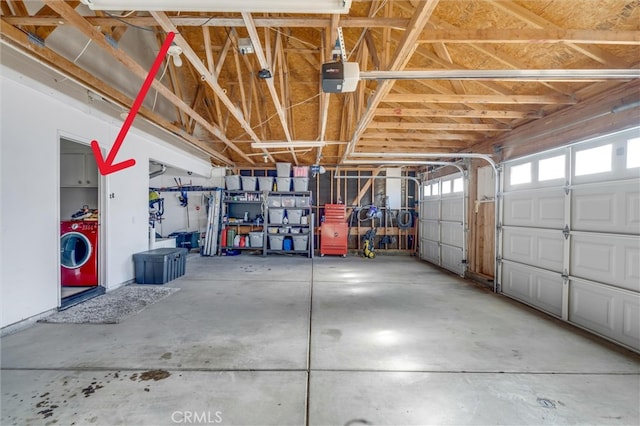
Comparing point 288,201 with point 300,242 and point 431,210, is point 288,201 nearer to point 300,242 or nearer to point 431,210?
point 300,242

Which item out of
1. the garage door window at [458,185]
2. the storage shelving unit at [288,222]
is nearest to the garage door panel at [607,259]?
the garage door window at [458,185]

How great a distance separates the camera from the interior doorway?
176 inches

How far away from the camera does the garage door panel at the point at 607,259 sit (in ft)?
9.55

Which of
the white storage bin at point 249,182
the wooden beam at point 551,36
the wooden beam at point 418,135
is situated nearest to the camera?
the wooden beam at point 551,36

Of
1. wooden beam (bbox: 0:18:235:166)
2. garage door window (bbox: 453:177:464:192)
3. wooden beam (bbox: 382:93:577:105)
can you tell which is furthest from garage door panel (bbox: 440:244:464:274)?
wooden beam (bbox: 0:18:235:166)

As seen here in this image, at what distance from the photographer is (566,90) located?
3510 millimetres

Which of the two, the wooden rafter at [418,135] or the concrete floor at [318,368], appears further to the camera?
the wooden rafter at [418,135]

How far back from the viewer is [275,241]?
29.0ft

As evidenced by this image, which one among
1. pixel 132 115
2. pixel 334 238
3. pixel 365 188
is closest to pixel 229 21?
pixel 132 115

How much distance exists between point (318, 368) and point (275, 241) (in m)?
6.55

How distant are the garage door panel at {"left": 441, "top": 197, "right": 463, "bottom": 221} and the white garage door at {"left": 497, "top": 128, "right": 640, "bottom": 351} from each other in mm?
1801

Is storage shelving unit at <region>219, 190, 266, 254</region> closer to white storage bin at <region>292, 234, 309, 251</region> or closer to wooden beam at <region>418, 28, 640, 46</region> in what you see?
white storage bin at <region>292, 234, 309, 251</region>

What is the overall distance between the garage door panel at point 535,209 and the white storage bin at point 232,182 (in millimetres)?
7186

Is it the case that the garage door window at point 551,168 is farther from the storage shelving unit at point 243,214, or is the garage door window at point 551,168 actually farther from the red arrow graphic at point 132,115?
the storage shelving unit at point 243,214
